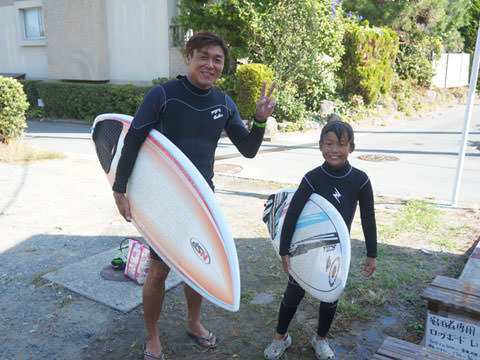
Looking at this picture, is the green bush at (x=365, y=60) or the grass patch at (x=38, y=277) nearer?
the grass patch at (x=38, y=277)

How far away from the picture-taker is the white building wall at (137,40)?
50.0 ft

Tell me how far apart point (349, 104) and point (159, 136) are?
1349 cm

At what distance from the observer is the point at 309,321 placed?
10.3ft

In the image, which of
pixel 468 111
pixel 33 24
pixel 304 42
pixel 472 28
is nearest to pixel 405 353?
pixel 468 111

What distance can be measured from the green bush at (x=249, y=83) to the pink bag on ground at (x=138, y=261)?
889 cm

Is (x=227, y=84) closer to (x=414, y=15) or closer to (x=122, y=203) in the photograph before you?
(x=414, y=15)

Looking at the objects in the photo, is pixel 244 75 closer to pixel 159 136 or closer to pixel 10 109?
pixel 10 109

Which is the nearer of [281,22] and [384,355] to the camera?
[384,355]

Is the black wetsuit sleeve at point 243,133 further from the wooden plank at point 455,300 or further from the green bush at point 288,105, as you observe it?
the green bush at point 288,105

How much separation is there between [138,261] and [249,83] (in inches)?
359

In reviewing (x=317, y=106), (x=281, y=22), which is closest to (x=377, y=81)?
(x=317, y=106)

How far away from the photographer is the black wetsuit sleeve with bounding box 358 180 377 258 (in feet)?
8.07

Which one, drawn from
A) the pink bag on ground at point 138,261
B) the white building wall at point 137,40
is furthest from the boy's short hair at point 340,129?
the white building wall at point 137,40

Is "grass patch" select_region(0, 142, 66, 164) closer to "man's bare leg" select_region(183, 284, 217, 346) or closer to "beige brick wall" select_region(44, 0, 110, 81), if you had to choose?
"man's bare leg" select_region(183, 284, 217, 346)
